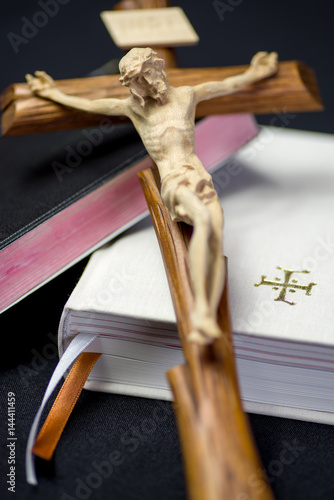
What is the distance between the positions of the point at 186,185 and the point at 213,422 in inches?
13.8

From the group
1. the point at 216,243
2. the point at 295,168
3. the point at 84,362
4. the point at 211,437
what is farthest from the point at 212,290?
the point at 295,168

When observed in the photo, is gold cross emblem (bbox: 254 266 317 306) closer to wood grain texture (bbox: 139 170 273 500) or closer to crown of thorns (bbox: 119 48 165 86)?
wood grain texture (bbox: 139 170 273 500)

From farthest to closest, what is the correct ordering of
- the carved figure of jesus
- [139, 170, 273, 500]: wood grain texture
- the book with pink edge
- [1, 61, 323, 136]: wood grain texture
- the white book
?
[1, 61, 323, 136]: wood grain texture, the book with pink edge, the white book, the carved figure of jesus, [139, 170, 273, 500]: wood grain texture

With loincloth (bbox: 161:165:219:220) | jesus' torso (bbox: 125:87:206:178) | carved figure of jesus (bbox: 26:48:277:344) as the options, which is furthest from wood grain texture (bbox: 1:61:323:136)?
loincloth (bbox: 161:165:219:220)

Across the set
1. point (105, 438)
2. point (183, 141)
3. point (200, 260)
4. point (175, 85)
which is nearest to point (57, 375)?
point (105, 438)

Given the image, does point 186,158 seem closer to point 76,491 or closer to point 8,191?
point 8,191

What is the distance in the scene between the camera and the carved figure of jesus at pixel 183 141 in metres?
0.75

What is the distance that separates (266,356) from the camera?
2.87 ft

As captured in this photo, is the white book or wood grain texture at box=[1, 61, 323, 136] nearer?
the white book

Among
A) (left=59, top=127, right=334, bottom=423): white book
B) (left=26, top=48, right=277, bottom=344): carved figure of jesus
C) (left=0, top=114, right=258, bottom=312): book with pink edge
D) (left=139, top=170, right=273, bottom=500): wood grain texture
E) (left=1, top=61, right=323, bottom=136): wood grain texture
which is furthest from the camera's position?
(left=1, top=61, right=323, bottom=136): wood grain texture

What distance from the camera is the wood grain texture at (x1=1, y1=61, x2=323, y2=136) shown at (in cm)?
114

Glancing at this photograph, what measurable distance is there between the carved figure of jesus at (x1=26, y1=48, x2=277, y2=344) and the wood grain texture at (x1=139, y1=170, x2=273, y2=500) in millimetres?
33

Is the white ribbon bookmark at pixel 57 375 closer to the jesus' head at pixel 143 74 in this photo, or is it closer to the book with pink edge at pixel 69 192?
the book with pink edge at pixel 69 192

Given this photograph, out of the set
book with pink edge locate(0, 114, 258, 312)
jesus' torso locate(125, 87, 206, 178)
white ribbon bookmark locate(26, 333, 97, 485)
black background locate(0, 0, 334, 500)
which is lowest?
black background locate(0, 0, 334, 500)
